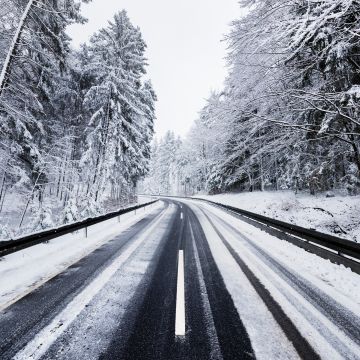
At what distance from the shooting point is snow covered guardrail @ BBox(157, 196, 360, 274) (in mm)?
5201

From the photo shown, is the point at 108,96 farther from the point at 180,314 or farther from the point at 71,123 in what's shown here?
the point at 180,314

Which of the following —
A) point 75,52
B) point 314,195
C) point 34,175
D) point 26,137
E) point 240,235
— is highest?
point 75,52

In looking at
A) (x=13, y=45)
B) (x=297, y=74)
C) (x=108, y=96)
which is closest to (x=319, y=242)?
(x=297, y=74)

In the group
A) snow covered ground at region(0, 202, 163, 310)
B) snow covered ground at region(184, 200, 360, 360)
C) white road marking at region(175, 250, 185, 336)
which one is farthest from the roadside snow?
snow covered ground at region(0, 202, 163, 310)

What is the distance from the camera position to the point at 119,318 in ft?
11.1

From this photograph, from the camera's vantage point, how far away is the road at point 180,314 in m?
2.74

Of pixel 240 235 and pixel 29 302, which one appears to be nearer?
pixel 29 302

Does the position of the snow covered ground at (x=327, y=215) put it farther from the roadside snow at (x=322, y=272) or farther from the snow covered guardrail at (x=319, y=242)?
the roadside snow at (x=322, y=272)

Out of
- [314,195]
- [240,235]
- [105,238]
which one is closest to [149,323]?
[105,238]

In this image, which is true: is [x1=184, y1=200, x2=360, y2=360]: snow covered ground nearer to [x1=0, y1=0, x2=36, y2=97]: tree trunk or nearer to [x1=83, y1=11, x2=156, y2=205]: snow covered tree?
[x1=0, y1=0, x2=36, y2=97]: tree trunk

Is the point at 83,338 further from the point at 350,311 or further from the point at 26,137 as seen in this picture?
the point at 26,137

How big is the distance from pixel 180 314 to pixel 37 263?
166 inches

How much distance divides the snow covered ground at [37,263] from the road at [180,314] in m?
0.26

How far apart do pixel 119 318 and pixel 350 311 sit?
361 cm
